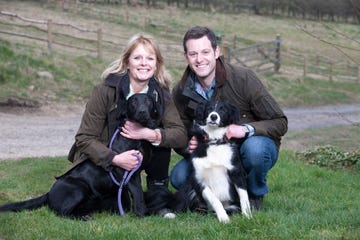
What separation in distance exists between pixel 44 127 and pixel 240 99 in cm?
793

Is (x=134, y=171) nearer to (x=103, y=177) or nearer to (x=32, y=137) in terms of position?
(x=103, y=177)

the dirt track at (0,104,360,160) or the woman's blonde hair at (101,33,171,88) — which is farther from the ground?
the woman's blonde hair at (101,33,171,88)

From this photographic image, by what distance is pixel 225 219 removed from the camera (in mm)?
4816

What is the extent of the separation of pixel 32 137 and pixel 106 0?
34752mm

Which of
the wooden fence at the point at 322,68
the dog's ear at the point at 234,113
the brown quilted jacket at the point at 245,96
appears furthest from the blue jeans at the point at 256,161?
the wooden fence at the point at 322,68

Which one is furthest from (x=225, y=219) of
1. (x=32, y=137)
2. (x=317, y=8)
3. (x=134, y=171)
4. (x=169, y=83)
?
(x=32, y=137)

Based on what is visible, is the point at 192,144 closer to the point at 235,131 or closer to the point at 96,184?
the point at 235,131

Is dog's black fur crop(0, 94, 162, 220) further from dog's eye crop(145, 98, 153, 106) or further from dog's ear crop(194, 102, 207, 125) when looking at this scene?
dog's ear crop(194, 102, 207, 125)

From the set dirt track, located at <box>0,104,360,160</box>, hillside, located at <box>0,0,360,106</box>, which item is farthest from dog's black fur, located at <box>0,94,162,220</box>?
dirt track, located at <box>0,104,360,160</box>

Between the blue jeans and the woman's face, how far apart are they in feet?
3.14

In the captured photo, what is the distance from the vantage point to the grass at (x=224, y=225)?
4230 mm

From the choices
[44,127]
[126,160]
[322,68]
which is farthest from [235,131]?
[322,68]

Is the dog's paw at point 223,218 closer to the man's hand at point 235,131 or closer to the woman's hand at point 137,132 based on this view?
the man's hand at point 235,131

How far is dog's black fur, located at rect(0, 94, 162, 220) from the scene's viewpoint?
5176mm
